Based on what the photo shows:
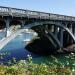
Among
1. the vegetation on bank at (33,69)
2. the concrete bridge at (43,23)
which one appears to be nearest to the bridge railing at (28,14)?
the concrete bridge at (43,23)

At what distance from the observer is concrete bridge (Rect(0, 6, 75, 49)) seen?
125 ft

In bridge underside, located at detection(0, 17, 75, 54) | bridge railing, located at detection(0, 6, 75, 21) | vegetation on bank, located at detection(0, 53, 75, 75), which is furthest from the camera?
bridge underside, located at detection(0, 17, 75, 54)

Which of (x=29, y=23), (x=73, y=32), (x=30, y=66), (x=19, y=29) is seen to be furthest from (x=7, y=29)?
(x=73, y=32)

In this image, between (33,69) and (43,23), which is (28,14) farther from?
(33,69)

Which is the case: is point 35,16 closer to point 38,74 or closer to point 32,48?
point 32,48

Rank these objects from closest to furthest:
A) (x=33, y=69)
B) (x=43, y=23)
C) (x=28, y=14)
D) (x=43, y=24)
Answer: (x=33, y=69), (x=28, y=14), (x=43, y=23), (x=43, y=24)

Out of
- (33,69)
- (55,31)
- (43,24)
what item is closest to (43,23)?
(43,24)

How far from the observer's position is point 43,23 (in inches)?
1986

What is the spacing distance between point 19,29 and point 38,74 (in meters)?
30.2

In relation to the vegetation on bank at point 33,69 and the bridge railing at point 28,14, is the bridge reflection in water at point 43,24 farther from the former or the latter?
the vegetation on bank at point 33,69

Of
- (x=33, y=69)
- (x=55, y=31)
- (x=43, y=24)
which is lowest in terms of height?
(x=55, y=31)

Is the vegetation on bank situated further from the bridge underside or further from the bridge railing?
the bridge underside

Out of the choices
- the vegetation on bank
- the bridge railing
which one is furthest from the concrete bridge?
the vegetation on bank

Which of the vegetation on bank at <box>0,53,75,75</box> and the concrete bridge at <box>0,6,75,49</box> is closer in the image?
the vegetation on bank at <box>0,53,75,75</box>
